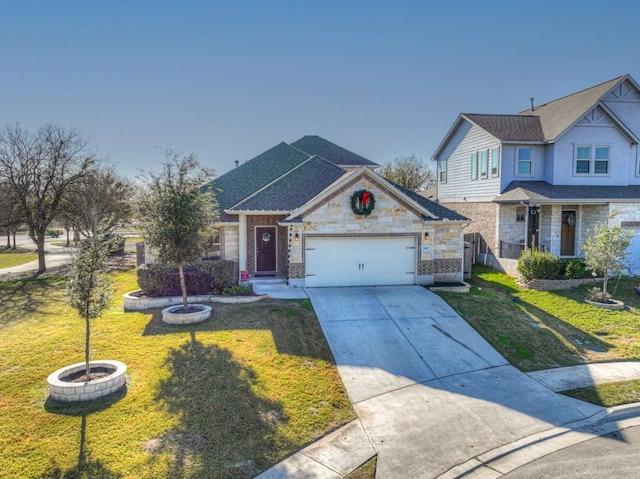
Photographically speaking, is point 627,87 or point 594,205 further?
point 627,87

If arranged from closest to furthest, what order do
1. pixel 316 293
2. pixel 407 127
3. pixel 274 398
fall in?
pixel 274 398 < pixel 316 293 < pixel 407 127

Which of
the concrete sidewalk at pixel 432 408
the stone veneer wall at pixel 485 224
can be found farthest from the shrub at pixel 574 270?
the concrete sidewalk at pixel 432 408

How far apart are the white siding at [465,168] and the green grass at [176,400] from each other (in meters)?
14.9

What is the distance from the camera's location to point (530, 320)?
45.6 feet

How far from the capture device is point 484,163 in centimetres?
2330

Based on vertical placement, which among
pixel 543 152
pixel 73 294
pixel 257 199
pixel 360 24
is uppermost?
pixel 360 24

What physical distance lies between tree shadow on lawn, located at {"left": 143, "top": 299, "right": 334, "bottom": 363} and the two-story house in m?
12.4

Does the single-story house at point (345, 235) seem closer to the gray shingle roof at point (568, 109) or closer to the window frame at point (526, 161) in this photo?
the window frame at point (526, 161)

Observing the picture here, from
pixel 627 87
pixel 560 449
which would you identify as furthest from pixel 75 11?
pixel 627 87

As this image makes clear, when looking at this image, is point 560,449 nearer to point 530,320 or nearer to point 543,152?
point 530,320

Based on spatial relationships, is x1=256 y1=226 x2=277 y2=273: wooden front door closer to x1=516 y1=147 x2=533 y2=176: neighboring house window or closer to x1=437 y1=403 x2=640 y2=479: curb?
x1=437 y1=403 x2=640 y2=479: curb

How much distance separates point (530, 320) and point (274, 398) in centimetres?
980

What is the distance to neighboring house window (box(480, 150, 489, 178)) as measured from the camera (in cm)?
2303

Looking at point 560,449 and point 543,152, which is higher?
point 543,152
